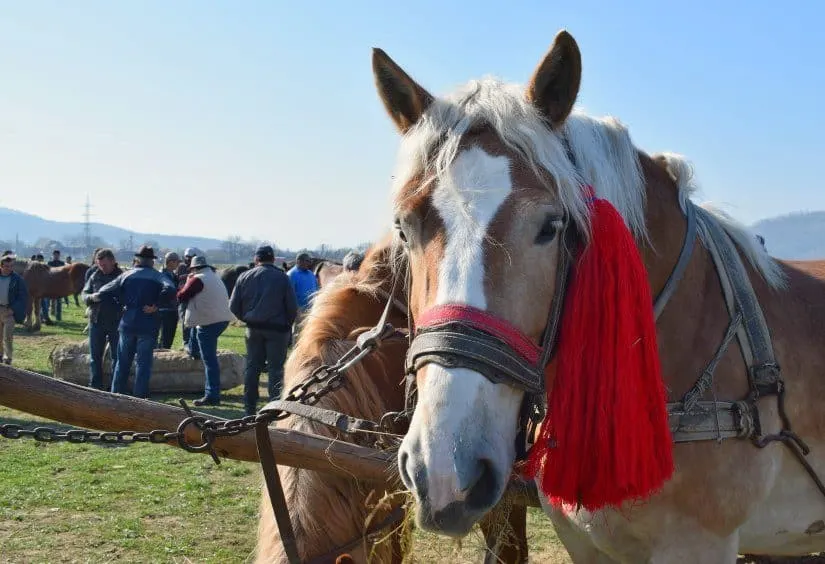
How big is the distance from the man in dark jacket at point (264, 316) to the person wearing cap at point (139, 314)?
1182 millimetres

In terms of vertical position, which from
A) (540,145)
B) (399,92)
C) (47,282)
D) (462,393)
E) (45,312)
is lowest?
(45,312)

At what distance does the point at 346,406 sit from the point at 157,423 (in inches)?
27.0

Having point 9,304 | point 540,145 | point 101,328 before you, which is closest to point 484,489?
point 540,145

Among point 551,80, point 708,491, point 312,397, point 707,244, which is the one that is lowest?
point 708,491

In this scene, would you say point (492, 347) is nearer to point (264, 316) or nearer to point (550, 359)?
point (550, 359)

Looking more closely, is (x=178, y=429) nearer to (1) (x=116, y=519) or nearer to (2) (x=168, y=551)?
(2) (x=168, y=551)

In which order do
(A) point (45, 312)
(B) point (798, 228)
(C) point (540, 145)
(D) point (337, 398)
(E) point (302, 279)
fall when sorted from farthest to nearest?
(B) point (798, 228), (A) point (45, 312), (E) point (302, 279), (D) point (337, 398), (C) point (540, 145)

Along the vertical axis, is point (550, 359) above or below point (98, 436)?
above

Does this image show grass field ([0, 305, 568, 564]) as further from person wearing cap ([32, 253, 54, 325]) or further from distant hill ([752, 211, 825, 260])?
distant hill ([752, 211, 825, 260])

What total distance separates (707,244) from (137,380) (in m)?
8.30

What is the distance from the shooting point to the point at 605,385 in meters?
2.10

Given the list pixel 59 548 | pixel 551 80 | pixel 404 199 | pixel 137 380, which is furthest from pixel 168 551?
pixel 137 380

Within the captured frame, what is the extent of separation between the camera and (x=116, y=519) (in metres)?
5.41

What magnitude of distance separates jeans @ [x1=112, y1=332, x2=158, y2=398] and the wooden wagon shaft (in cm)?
724
